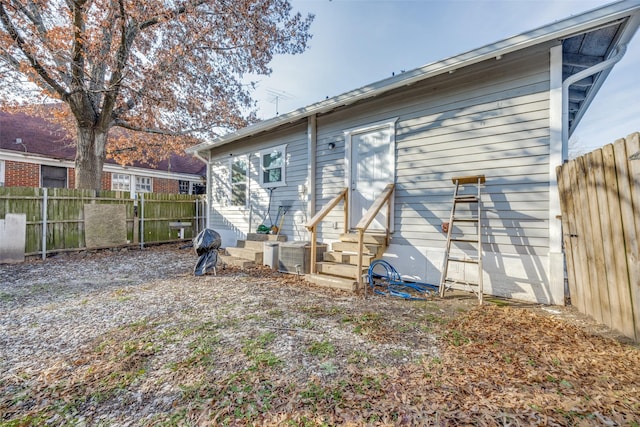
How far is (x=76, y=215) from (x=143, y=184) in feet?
27.8

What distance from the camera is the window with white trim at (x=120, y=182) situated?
14.1 m

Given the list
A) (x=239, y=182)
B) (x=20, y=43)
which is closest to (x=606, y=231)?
(x=239, y=182)

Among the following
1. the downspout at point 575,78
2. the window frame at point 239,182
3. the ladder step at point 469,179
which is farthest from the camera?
the window frame at point 239,182

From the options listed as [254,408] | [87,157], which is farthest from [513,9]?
[87,157]

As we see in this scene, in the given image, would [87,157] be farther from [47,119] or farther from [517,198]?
[517,198]

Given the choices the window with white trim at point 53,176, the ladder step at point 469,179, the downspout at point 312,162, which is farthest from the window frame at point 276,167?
the window with white trim at point 53,176

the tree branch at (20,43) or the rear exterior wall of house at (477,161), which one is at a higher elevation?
the tree branch at (20,43)

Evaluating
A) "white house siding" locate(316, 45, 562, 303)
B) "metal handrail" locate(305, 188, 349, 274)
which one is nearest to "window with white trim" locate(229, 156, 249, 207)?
"metal handrail" locate(305, 188, 349, 274)

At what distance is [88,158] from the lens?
8.65 meters

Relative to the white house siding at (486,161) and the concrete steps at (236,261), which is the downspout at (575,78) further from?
the concrete steps at (236,261)

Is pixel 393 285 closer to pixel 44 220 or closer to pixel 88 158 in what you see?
pixel 44 220

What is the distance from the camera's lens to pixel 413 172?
4840 millimetres

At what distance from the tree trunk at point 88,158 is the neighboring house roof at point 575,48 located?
7823 millimetres

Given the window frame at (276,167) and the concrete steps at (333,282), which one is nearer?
the concrete steps at (333,282)
